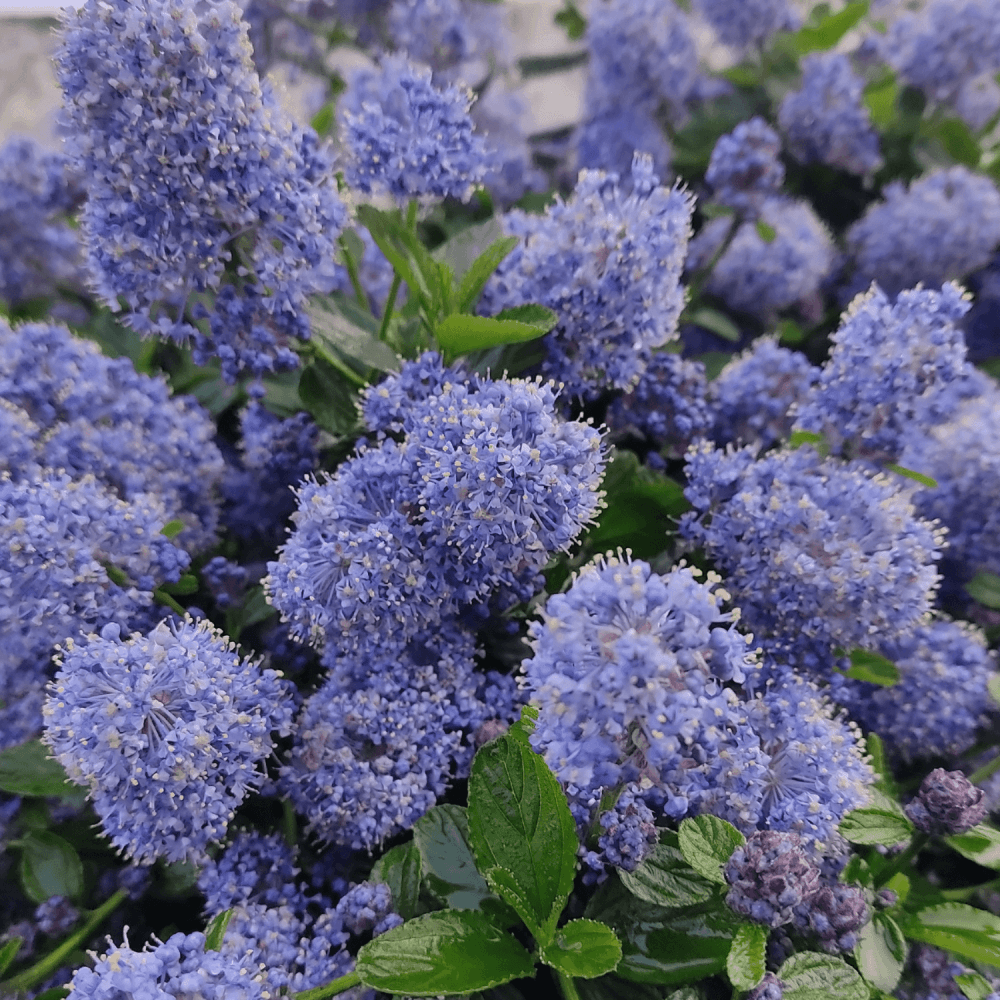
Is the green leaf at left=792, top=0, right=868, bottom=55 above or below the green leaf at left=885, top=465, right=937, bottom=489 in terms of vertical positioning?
above

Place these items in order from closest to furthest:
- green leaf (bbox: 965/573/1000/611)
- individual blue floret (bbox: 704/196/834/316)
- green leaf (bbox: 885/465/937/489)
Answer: green leaf (bbox: 885/465/937/489)
green leaf (bbox: 965/573/1000/611)
individual blue floret (bbox: 704/196/834/316)

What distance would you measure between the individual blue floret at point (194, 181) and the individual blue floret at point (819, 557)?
663mm

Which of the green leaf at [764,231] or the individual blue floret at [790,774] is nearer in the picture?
the individual blue floret at [790,774]

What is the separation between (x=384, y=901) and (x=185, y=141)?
0.93m

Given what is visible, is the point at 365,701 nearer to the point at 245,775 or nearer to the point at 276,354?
the point at 245,775

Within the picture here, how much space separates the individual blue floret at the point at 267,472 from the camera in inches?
53.6

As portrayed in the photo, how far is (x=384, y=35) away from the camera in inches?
88.8

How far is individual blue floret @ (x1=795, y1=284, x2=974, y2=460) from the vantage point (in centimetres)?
120

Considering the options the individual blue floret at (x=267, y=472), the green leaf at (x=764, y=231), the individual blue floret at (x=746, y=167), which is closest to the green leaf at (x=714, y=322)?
the green leaf at (x=764, y=231)

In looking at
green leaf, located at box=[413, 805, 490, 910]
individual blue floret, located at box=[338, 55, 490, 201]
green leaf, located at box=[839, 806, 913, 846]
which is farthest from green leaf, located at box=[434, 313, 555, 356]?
green leaf, located at box=[839, 806, 913, 846]

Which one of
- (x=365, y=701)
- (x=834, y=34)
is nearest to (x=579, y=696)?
(x=365, y=701)

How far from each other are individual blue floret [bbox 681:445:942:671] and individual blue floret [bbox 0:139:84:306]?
1601mm

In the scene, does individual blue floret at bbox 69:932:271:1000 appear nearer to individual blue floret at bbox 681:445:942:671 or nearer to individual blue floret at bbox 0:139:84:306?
individual blue floret at bbox 681:445:942:671

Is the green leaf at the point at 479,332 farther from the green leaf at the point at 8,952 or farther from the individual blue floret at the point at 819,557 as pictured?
the green leaf at the point at 8,952
